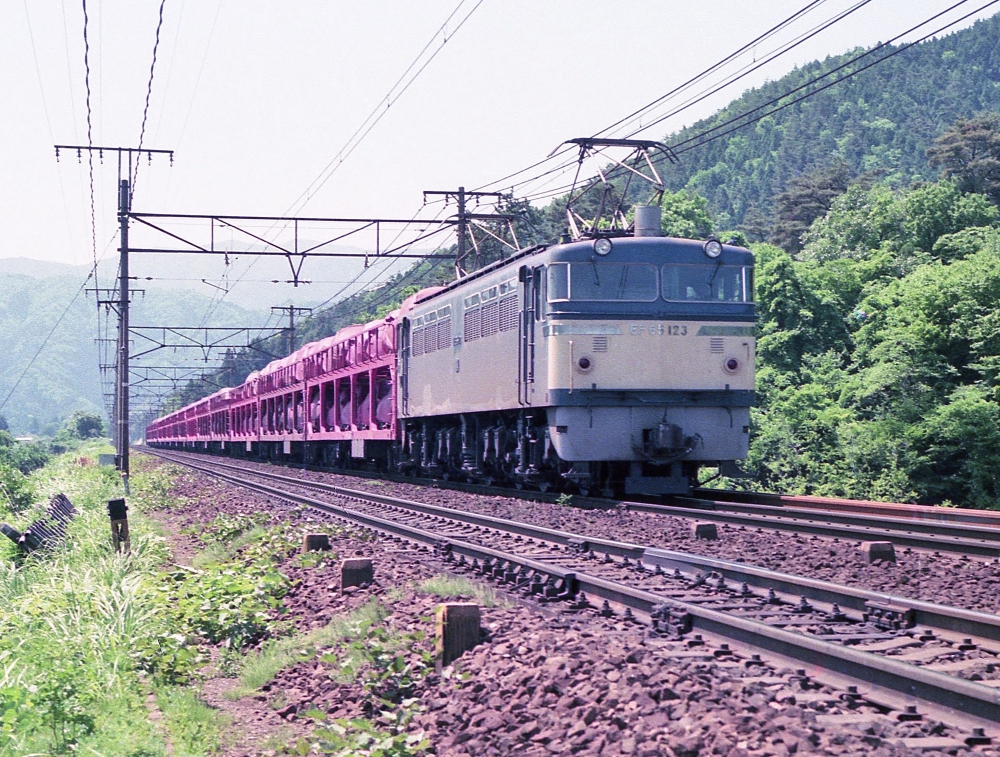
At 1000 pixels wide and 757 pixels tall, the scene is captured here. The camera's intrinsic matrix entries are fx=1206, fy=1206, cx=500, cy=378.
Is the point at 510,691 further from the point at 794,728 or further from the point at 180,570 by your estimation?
the point at 180,570

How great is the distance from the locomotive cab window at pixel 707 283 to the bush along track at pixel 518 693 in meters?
8.32

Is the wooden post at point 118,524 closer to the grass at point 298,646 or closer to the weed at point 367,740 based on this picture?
the grass at point 298,646

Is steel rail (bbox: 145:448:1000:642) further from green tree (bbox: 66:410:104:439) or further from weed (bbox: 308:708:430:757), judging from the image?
green tree (bbox: 66:410:104:439)

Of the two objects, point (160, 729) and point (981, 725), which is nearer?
point (981, 725)

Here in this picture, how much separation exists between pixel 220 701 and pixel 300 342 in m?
120

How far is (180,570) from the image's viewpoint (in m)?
11.5

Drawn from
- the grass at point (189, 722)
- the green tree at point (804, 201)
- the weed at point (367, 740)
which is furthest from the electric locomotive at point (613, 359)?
the green tree at point (804, 201)

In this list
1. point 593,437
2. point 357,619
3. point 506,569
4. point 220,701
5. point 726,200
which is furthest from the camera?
point 726,200

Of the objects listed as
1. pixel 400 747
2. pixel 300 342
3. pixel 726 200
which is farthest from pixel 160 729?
pixel 726 200

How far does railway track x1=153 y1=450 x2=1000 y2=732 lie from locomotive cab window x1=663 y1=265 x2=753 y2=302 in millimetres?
5482

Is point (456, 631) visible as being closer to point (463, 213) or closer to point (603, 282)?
point (603, 282)

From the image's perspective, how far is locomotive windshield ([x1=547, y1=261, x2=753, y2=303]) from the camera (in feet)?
53.6

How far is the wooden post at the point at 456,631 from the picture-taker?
6.83m

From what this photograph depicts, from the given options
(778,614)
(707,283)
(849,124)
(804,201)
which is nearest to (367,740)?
(778,614)
